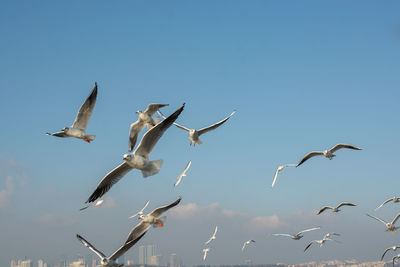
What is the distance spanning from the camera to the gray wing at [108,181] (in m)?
20.0

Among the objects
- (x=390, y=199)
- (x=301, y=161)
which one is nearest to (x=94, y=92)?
(x=301, y=161)

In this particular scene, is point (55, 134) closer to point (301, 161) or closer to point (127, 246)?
point (127, 246)

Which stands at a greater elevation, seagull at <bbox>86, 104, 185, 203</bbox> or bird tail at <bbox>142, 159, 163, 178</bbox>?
seagull at <bbox>86, 104, 185, 203</bbox>

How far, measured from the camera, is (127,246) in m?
18.5

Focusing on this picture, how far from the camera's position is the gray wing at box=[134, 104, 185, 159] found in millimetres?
17609

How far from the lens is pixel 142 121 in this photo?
28.1 meters

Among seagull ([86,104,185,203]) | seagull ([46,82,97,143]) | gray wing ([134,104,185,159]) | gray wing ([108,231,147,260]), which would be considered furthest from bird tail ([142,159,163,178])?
seagull ([46,82,97,143])

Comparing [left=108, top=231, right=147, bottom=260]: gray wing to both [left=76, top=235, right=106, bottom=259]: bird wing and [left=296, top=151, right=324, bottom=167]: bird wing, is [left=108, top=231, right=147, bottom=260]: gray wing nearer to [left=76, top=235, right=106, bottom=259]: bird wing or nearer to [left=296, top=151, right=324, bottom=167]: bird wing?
[left=76, top=235, right=106, bottom=259]: bird wing

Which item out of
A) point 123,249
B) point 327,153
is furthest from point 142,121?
point 327,153

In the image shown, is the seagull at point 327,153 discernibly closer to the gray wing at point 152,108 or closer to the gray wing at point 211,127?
the gray wing at point 211,127

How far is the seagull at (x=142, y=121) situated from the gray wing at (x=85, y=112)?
4332mm

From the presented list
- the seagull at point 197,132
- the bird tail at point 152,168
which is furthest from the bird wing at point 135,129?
the bird tail at point 152,168

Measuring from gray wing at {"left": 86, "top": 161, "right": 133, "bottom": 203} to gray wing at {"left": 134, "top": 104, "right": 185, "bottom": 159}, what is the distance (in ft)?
6.08

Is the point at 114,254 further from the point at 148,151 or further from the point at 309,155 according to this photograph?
the point at 309,155
